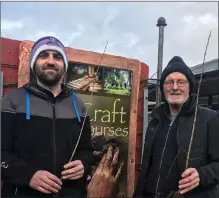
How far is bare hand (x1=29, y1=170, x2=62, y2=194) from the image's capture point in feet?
6.61

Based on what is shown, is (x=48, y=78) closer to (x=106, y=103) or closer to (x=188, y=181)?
(x=188, y=181)

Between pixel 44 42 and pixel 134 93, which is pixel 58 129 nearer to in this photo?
pixel 44 42

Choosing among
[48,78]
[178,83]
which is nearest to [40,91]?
[48,78]

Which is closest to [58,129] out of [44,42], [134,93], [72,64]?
[44,42]

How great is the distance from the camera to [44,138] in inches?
83.6

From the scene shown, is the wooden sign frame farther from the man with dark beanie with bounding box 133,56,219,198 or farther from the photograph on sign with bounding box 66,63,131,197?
the man with dark beanie with bounding box 133,56,219,198

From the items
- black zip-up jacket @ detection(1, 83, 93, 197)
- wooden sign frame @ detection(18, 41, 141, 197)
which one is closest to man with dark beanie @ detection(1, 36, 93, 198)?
black zip-up jacket @ detection(1, 83, 93, 197)

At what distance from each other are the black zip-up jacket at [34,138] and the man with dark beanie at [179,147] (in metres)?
0.54

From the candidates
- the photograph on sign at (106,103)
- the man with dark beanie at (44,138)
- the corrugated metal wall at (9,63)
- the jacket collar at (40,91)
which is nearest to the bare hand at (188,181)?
the man with dark beanie at (44,138)

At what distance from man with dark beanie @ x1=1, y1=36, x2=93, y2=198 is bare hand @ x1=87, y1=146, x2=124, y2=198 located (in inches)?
Answer: 51.2

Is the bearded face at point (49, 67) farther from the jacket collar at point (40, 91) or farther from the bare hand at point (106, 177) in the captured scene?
the bare hand at point (106, 177)

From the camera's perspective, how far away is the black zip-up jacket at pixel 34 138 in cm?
207

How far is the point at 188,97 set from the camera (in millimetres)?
2549

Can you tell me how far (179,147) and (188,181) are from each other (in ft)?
0.85
